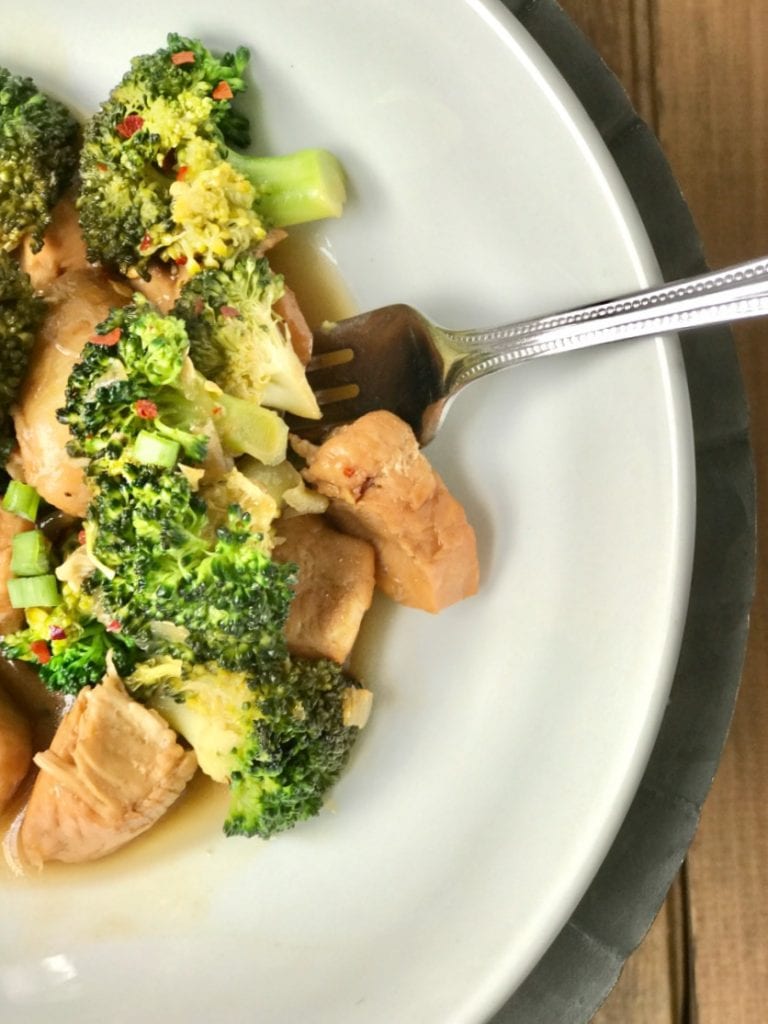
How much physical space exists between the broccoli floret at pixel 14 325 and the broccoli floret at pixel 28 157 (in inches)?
4.7

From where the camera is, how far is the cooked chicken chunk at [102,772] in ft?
6.62

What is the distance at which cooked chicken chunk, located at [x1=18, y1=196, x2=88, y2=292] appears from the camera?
212cm

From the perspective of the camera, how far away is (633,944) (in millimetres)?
1909

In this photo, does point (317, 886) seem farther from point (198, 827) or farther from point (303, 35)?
point (303, 35)

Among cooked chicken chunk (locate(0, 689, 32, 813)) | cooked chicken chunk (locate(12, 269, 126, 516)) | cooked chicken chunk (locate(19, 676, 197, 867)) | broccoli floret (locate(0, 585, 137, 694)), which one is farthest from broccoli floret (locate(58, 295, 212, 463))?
cooked chicken chunk (locate(0, 689, 32, 813))

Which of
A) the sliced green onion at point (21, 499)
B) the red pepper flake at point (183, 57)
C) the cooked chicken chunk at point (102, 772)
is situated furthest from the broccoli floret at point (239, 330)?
the cooked chicken chunk at point (102, 772)

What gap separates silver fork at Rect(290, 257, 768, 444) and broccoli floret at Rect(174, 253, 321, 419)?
18 cm

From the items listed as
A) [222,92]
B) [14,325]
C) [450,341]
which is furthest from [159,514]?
[222,92]

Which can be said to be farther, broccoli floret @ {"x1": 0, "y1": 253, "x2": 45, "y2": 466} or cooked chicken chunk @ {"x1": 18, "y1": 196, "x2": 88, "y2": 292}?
cooked chicken chunk @ {"x1": 18, "y1": 196, "x2": 88, "y2": 292}

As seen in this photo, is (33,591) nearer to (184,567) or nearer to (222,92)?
(184,567)

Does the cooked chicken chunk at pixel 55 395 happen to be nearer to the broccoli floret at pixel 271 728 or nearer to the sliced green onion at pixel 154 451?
the sliced green onion at pixel 154 451

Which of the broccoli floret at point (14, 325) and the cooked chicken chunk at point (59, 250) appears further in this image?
the cooked chicken chunk at point (59, 250)

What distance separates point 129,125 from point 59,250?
0.39 m

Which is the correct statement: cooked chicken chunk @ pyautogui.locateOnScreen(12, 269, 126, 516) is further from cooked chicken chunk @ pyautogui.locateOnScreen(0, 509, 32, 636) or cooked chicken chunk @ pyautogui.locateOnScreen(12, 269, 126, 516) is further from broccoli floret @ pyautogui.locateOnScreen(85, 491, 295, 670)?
broccoli floret @ pyautogui.locateOnScreen(85, 491, 295, 670)
